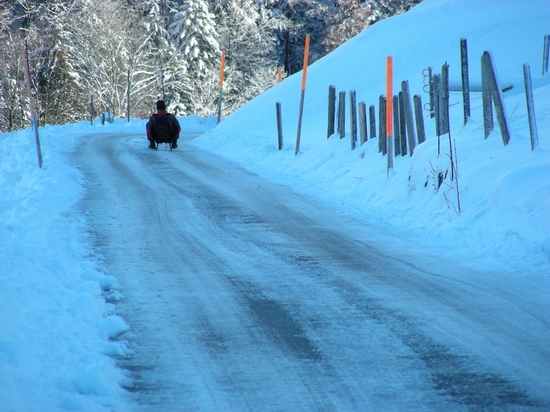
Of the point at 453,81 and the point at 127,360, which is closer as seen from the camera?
the point at 127,360

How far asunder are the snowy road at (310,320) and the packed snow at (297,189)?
0.94 ft

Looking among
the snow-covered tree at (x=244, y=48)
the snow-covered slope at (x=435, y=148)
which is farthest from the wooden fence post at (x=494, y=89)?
the snow-covered tree at (x=244, y=48)

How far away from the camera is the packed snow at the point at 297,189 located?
340 cm

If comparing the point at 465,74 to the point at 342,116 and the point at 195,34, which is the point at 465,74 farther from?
the point at 195,34

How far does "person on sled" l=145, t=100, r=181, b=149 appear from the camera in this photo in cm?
1741

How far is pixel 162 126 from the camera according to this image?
57.6ft

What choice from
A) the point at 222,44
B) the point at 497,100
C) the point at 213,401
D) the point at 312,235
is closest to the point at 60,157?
the point at 312,235

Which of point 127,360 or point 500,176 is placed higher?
point 500,176

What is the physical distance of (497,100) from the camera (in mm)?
8891

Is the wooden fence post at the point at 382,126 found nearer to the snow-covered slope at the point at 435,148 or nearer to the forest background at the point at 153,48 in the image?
the snow-covered slope at the point at 435,148

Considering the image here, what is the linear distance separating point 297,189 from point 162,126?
24.9 ft

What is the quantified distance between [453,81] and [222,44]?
116 feet

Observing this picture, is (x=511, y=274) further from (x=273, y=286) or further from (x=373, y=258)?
(x=273, y=286)

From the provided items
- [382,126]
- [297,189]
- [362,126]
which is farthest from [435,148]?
[362,126]
